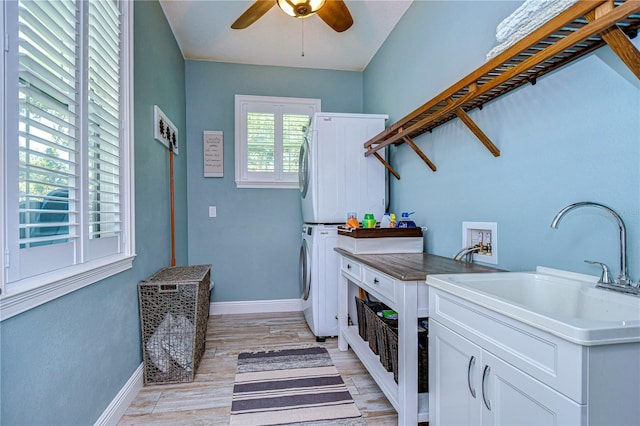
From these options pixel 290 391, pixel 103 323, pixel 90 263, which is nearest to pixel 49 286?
pixel 90 263

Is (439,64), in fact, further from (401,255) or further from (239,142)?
(239,142)

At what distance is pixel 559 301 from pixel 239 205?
296cm

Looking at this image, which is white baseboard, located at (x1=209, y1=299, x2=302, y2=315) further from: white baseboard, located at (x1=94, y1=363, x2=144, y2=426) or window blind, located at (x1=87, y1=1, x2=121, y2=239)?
window blind, located at (x1=87, y1=1, x2=121, y2=239)

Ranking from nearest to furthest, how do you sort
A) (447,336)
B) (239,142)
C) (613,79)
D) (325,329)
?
(613,79)
(447,336)
(325,329)
(239,142)

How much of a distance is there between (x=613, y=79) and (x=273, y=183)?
2.91 metres

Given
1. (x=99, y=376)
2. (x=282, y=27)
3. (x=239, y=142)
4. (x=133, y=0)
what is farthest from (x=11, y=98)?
(x=239, y=142)

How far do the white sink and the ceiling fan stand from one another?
1670 millimetres

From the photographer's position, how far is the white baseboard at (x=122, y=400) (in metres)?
1.58

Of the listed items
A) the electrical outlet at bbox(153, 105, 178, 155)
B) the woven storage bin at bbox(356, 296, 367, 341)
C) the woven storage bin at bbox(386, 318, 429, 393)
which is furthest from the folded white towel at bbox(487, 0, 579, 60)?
the electrical outlet at bbox(153, 105, 178, 155)

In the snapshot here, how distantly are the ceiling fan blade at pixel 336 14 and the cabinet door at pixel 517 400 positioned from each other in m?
2.09

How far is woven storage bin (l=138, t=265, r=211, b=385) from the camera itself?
79.1 inches

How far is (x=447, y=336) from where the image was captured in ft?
4.14

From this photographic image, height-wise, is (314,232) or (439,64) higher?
(439,64)

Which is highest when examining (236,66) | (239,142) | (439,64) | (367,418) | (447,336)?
(236,66)
